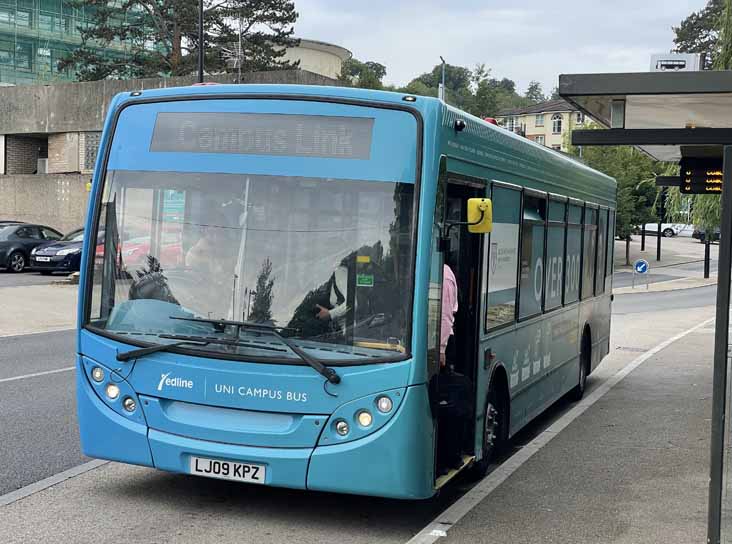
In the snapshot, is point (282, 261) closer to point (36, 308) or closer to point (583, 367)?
point (583, 367)

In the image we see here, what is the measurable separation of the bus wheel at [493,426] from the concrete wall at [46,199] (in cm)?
3424

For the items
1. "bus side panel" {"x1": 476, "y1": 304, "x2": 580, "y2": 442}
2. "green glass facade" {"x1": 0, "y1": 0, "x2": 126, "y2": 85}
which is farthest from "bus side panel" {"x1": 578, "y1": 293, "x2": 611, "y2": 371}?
"green glass facade" {"x1": 0, "y1": 0, "x2": 126, "y2": 85}

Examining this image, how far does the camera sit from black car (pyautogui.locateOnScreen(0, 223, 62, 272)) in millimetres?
33656

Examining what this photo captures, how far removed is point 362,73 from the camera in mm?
105188

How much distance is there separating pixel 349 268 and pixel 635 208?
61697 mm

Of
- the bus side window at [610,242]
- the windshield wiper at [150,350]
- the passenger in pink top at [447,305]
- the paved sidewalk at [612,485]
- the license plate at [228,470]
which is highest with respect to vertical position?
the bus side window at [610,242]

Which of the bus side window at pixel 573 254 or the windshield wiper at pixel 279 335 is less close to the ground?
the bus side window at pixel 573 254

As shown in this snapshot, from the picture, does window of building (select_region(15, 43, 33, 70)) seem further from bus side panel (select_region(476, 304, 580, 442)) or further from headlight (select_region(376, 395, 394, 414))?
headlight (select_region(376, 395, 394, 414))

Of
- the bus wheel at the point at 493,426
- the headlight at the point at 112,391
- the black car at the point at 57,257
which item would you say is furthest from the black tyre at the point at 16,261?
the headlight at the point at 112,391

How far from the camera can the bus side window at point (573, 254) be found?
36.8ft

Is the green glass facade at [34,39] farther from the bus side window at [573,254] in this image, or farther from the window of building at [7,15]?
the bus side window at [573,254]

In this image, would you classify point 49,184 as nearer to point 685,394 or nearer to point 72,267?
point 72,267

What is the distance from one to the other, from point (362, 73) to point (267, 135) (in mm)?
100342

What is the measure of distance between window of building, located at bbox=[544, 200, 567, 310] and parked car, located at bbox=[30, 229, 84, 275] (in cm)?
2354
